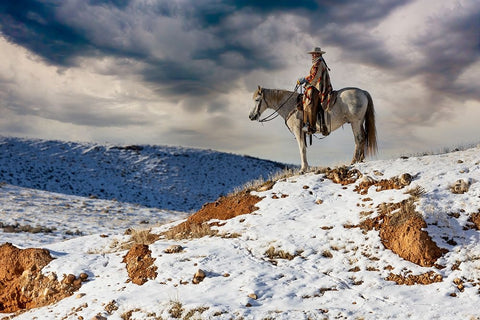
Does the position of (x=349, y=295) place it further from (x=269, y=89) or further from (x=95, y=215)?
(x=95, y=215)

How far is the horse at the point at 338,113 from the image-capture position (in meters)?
14.6

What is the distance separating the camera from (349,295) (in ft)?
26.4

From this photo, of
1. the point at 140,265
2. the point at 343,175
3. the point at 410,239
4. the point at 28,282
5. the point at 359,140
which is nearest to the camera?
the point at 410,239

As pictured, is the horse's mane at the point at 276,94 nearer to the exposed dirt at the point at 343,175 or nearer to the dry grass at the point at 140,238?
the exposed dirt at the point at 343,175

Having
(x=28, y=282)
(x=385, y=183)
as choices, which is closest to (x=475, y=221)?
(x=385, y=183)

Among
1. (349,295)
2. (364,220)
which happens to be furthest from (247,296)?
(364,220)

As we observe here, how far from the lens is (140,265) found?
9.88 m

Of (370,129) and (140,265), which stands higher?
(370,129)

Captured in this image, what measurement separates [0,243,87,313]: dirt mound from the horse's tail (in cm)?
1001

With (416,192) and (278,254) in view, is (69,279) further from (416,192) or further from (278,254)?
(416,192)

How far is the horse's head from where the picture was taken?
Answer: 15273 millimetres

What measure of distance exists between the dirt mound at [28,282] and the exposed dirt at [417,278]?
672 centimetres

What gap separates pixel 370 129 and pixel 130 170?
37790 millimetres

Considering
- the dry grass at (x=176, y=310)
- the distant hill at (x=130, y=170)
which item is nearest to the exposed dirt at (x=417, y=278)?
the dry grass at (x=176, y=310)
